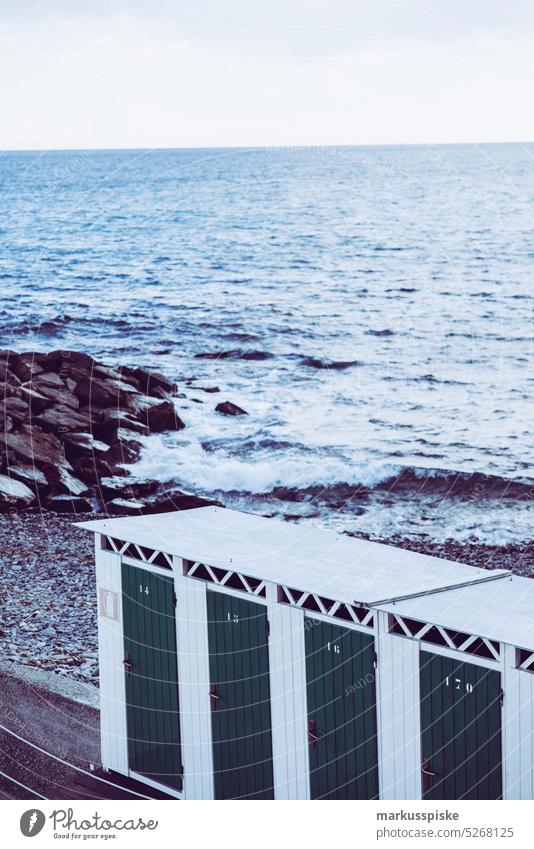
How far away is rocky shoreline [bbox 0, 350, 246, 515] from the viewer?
66.3 ft

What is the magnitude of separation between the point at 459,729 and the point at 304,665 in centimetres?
123

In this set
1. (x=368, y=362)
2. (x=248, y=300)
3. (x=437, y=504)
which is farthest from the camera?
(x=248, y=300)

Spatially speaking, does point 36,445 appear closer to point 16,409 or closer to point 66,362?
point 16,409

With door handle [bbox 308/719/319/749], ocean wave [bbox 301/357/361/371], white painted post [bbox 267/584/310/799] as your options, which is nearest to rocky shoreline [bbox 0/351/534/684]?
white painted post [bbox 267/584/310/799]

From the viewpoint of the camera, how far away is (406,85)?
195ft

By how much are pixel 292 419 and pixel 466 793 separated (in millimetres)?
23299

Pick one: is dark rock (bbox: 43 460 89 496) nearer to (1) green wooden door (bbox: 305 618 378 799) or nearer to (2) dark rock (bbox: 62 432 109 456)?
(2) dark rock (bbox: 62 432 109 456)

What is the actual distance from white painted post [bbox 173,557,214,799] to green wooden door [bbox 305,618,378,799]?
937 mm

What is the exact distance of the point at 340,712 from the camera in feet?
24.5

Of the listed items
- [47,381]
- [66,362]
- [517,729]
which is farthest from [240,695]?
[66,362]

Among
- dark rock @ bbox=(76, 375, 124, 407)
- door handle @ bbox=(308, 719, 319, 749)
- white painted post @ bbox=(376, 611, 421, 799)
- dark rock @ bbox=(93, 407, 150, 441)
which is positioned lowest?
dark rock @ bbox=(93, 407, 150, 441)

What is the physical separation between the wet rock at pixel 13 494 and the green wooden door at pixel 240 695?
1123 cm

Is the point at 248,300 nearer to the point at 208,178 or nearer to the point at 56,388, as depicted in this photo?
the point at 56,388

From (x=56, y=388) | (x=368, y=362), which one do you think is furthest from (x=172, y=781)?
(x=368, y=362)
